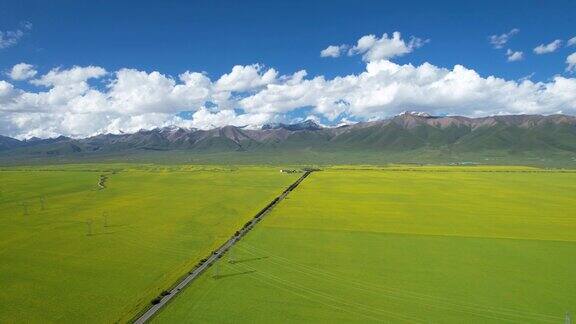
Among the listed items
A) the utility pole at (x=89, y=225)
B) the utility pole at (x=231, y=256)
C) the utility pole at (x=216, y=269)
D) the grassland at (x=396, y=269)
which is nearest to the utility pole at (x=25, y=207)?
the utility pole at (x=89, y=225)

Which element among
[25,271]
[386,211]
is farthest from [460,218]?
[25,271]

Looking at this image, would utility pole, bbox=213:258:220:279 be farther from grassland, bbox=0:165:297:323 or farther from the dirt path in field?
grassland, bbox=0:165:297:323

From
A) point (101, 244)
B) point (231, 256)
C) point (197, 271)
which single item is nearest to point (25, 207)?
point (101, 244)

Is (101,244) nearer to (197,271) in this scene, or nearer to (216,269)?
(197,271)

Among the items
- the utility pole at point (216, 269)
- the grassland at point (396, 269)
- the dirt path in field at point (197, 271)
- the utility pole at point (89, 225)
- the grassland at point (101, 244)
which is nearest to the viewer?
the dirt path in field at point (197, 271)

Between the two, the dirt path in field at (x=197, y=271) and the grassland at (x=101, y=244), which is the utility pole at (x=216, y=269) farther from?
the grassland at (x=101, y=244)

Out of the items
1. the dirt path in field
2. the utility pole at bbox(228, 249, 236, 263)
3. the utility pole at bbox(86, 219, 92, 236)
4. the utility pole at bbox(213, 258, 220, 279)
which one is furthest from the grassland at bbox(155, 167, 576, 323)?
the utility pole at bbox(86, 219, 92, 236)

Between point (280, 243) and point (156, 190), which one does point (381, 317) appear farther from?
point (156, 190)
